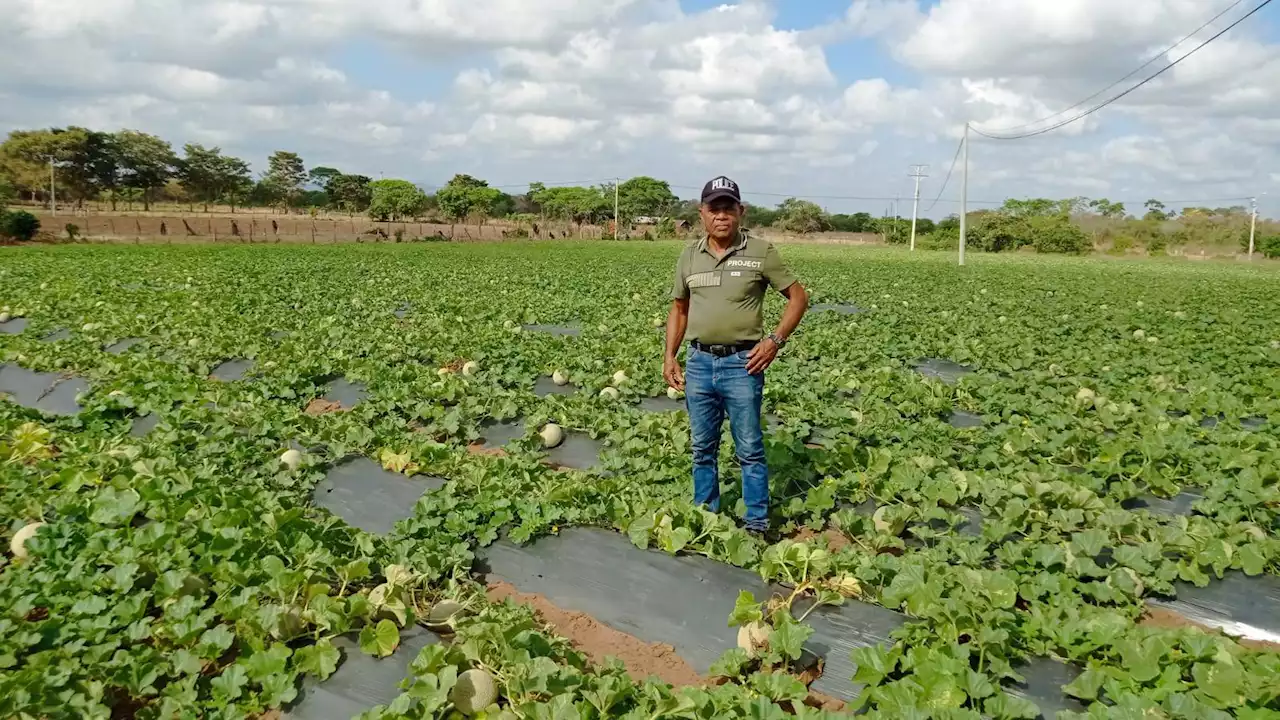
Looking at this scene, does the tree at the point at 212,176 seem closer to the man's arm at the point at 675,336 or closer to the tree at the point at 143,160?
the tree at the point at 143,160

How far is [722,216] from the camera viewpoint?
434 cm

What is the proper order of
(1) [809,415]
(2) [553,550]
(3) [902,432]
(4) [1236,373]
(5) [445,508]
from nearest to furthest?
(2) [553,550] → (5) [445,508] → (3) [902,432] → (1) [809,415] → (4) [1236,373]

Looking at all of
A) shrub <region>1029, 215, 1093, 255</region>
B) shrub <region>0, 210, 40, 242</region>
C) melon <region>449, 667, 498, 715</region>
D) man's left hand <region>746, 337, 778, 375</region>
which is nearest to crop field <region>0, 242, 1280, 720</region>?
melon <region>449, 667, 498, 715</region>

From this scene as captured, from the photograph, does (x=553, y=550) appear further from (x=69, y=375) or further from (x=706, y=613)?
(x=69, y=375)

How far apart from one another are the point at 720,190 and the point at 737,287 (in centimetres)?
54

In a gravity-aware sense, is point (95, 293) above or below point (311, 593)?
above

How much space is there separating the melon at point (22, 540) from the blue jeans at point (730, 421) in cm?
344

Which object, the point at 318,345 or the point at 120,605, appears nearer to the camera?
the point at 120,605

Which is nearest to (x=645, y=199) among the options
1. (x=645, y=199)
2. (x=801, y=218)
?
(x=645, y=199)

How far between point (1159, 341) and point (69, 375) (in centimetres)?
1323

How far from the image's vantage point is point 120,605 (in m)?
3.48

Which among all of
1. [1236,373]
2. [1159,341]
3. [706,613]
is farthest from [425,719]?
[1159,341]

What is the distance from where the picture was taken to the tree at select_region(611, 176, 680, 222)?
278 ft

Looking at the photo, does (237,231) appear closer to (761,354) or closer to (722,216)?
(722,216)
